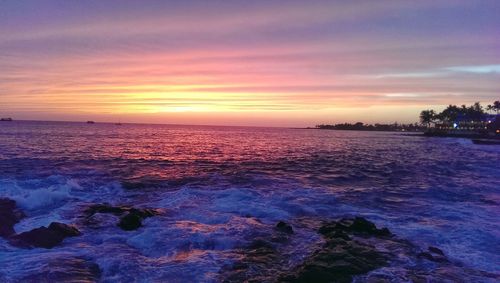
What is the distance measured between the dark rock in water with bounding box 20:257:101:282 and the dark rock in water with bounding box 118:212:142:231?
314 centimetres

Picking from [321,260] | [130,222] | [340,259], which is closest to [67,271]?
[130,222]

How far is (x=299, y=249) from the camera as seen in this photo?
11320mm

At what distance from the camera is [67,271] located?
29.5 feet

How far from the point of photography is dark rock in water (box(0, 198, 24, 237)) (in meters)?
12.4

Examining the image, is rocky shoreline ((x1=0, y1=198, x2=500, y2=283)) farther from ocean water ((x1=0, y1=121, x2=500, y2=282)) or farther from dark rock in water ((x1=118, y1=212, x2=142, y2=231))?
ocean water ((x1=0, y1=121, x2=500, y2=282))

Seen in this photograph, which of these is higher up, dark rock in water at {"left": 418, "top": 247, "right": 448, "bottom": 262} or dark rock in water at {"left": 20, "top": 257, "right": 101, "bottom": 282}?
dark rock in water at {"left": 418, "top": 247, "right": 448, "bottom": 262}

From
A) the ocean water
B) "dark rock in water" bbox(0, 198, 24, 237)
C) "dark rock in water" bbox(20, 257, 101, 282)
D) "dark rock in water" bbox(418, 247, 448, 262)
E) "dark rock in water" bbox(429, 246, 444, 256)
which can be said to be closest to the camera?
"dark rock in water" bbox(20, 257, 101, 282)

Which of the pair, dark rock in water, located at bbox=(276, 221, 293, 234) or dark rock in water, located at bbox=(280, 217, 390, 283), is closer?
dark rock in water, located at bbox=(280, 217, 390, 283)

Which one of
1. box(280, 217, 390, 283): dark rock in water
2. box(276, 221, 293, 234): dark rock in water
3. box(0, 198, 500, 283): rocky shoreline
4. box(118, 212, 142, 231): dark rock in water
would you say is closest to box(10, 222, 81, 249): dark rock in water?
box(0, 198, 500, 283): rocky shoreline

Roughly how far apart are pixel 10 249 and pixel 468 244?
13648mm

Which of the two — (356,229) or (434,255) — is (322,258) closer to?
(434,255)

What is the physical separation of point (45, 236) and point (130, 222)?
8.90ft

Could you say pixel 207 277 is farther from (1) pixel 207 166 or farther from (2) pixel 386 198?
(1) pixel 207 166

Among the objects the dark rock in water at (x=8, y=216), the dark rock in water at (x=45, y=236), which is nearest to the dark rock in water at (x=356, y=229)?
the dark rock in water at (x=45, y=236)
